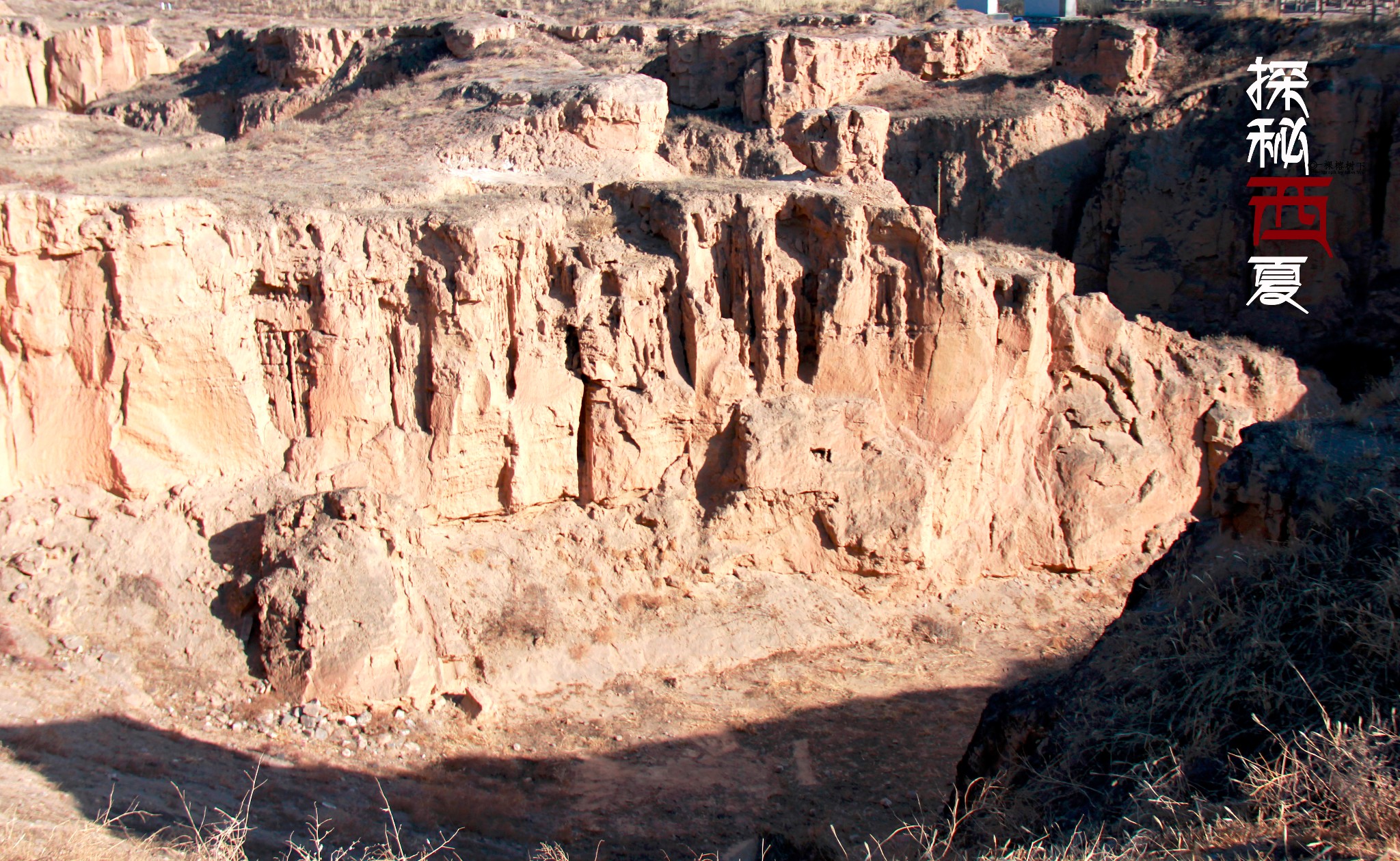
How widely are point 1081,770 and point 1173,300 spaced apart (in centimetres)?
1532

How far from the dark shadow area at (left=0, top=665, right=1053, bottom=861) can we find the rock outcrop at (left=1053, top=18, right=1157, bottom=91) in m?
14.9

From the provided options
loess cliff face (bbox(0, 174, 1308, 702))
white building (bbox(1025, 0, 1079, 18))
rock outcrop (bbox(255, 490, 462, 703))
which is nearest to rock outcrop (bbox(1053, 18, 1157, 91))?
white building (bbox(1025, 0, 1079, 18))

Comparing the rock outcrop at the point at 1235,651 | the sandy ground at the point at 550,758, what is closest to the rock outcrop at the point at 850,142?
the sandy ground at the point at 550,758

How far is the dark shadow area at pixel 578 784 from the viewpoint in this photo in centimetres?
898

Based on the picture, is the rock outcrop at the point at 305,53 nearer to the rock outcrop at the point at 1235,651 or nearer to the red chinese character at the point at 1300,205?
the red chinese character at the point at 1300,205

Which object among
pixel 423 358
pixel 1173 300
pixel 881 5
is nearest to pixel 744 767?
pixel 423 358

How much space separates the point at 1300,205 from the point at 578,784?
15854 mm

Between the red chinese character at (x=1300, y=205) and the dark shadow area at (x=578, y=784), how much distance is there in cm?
1161

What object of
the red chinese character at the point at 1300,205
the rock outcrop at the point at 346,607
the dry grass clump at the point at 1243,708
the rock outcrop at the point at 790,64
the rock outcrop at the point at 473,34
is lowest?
the rock outcrop at the point at 346,607

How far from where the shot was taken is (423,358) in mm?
12297

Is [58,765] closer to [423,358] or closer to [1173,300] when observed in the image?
[423,358]

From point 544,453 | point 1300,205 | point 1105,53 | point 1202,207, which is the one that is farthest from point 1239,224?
point 544,453

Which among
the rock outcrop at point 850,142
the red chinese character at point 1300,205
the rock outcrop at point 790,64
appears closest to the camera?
the rock outcrop at point 850,142

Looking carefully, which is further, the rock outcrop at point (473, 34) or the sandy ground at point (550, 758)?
the rock outcrop at point (473, 34)
